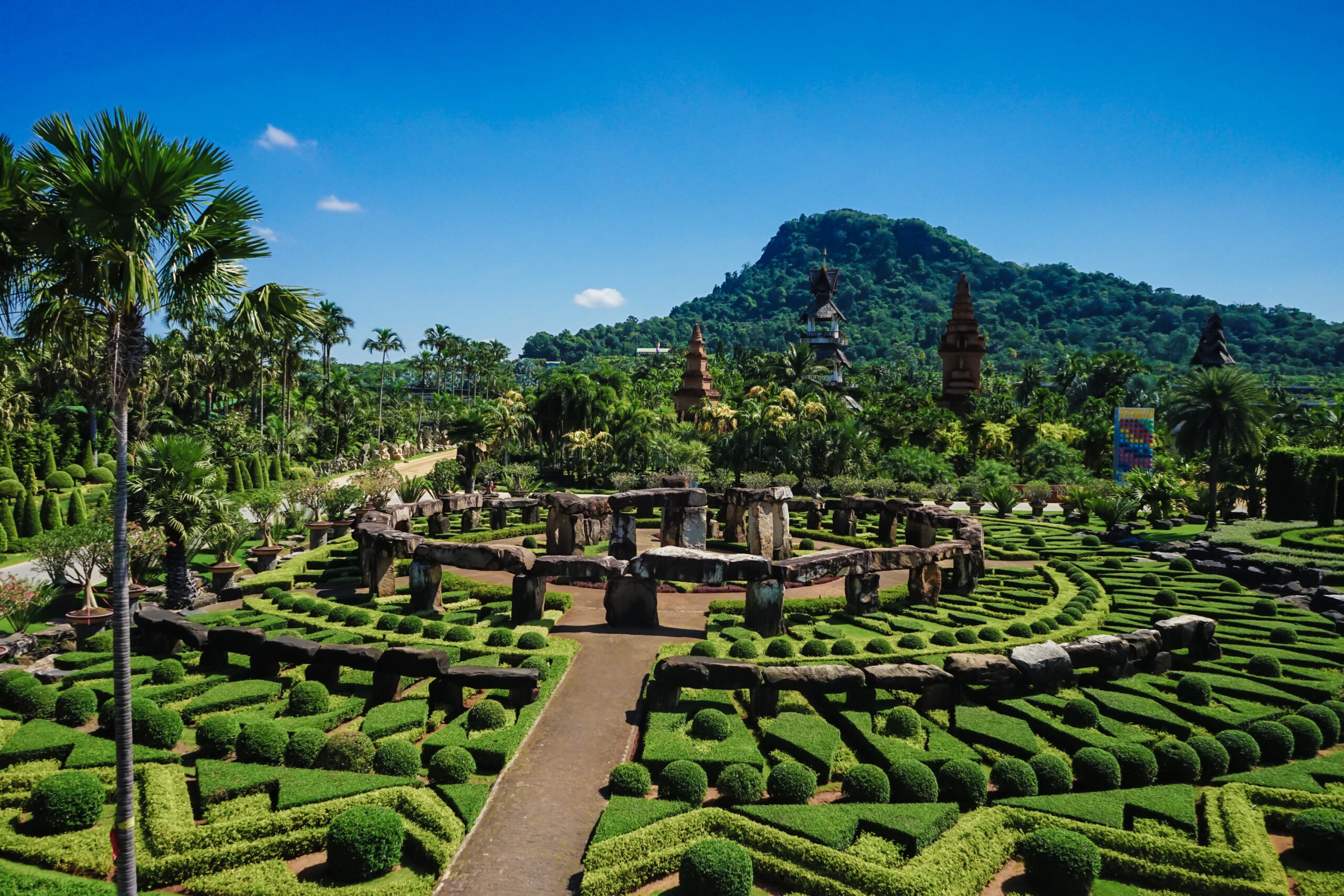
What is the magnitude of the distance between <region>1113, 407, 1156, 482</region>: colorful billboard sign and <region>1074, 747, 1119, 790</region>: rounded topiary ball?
49.0 meters

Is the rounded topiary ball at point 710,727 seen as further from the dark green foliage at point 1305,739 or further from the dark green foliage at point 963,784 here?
the dark green foliage at point 1305,739

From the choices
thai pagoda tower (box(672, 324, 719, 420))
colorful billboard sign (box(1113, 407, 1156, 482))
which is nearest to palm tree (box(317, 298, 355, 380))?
thai pagoda tower (box(672, 324, 719, 420))

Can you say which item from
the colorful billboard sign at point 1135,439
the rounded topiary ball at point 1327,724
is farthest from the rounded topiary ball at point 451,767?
the colorful billboard sign at point 1135,439

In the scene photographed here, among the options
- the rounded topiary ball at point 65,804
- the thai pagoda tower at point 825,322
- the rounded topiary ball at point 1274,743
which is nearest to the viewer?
the rounded topiary ball at point 65,804

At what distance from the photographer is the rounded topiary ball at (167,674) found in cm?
2058

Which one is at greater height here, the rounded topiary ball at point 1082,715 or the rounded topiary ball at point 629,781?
the rounded topiary ball at point 1082,715

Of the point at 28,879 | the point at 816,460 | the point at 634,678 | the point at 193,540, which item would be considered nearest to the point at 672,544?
the point at 634,678

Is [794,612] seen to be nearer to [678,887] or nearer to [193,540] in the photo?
[678,887]

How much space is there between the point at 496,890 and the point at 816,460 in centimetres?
5006

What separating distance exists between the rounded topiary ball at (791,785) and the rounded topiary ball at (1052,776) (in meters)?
4.54

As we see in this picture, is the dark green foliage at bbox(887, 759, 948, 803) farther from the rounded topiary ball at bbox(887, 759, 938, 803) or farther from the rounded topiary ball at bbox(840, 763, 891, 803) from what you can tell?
the rounded topiary ball at bbox(840, 763, 891, 803)

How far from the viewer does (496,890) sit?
13.4 meters

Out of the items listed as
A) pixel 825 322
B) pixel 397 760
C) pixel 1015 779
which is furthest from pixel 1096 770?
pixel 825 322

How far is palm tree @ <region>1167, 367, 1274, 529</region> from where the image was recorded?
150ft
